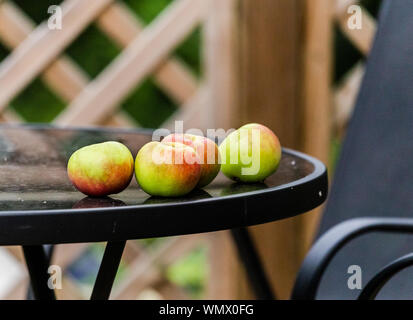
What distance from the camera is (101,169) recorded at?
713 mm

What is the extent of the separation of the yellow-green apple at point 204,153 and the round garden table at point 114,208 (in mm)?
13

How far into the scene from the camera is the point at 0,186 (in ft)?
2.53

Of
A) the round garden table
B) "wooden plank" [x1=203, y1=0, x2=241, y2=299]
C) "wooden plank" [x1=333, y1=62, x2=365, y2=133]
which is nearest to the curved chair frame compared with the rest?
the round garden table

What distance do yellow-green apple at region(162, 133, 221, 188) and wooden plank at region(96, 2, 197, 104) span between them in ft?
3.30

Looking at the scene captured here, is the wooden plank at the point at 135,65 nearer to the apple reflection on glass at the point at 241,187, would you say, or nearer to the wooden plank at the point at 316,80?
the wooden plank at the point at 316,80

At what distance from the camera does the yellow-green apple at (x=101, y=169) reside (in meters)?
0.71

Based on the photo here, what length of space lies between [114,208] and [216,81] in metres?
0.97

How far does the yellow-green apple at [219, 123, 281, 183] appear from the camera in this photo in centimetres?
79

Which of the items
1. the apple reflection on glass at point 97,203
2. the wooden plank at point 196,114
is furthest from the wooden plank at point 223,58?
the apple reflection on glass at point 97,203

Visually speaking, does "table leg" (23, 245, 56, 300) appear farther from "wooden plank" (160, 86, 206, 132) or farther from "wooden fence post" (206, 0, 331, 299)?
"wooden plank" (160, 86, 206, 132)

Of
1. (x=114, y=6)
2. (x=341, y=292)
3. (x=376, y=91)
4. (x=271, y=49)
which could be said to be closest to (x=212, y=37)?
(x=271, y=49)

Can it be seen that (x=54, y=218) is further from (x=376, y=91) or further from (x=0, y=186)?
(x=376, y=91)

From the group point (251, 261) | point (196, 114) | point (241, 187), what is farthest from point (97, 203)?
point (196, 114)

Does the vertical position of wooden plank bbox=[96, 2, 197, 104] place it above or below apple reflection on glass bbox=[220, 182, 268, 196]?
below
